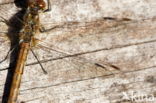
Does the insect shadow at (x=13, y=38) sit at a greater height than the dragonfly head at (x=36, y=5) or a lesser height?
lesser

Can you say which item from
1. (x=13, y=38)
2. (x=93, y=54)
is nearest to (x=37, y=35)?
(x=13, y=38)

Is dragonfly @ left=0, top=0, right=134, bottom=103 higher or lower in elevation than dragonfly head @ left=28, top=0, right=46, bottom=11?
lower

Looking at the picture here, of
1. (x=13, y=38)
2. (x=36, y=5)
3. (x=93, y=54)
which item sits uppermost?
(x=36, y=5)

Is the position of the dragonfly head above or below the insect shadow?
above

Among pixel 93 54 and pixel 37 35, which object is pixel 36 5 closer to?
pixel 37 35

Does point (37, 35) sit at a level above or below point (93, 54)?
above

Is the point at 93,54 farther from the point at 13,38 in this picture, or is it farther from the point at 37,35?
the point at 13,38

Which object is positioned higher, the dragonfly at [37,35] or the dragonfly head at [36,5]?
the dragonfly head at [36,5]

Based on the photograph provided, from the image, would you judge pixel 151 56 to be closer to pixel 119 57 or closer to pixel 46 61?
pixel 119 57

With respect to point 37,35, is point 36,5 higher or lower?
higher
